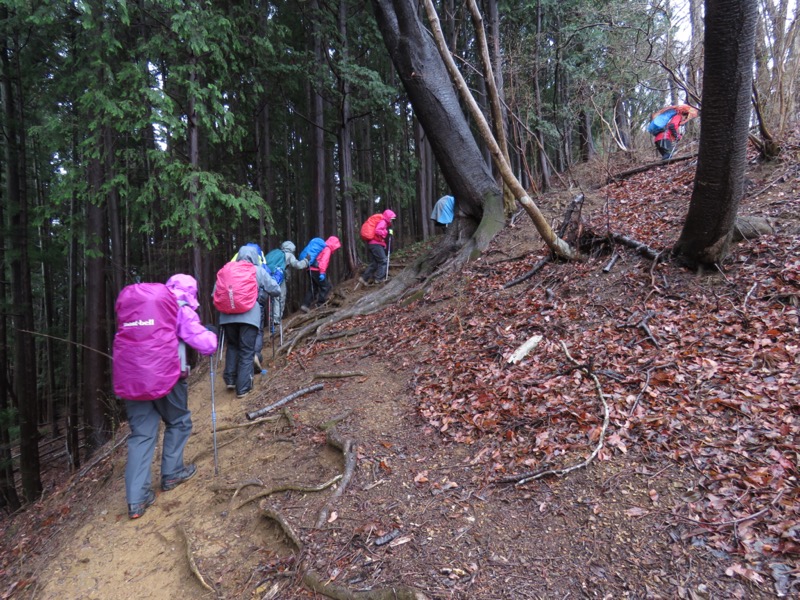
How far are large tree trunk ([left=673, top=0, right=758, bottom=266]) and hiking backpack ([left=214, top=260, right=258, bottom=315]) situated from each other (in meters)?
5.53

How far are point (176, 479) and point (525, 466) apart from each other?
3.62 metres

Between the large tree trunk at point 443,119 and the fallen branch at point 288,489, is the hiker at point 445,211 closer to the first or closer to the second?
the large tree trunk at point 443,119

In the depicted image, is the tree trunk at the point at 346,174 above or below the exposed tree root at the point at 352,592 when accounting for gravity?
above

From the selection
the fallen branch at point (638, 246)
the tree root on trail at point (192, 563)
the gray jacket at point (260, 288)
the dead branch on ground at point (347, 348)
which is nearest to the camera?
the tree root on trail at point (192, 563)

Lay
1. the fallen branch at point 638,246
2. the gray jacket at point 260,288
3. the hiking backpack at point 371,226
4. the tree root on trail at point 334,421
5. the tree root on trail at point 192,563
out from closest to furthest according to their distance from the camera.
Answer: the tree root on trail at point 192,563 < the tree root on trail at point 334,421 < the fallen branch at point 638,246 < the gray jacket at point 260,288 < the hiking backpack at point 371,226

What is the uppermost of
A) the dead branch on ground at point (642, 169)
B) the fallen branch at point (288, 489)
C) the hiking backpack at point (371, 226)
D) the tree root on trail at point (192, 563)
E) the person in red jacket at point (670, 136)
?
the person in red jacket at point (670, 136)

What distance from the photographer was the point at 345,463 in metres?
3.73

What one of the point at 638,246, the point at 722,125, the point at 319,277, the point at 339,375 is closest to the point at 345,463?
the point at 339,375

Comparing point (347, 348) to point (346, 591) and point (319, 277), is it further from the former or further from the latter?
point (346, 591)

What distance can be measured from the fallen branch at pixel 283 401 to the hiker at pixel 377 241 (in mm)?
5615

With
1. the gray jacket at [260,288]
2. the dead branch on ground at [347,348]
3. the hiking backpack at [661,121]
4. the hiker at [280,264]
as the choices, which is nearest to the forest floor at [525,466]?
the dead branch on ground at [347,348]

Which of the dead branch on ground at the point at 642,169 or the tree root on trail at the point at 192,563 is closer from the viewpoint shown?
the tree root on trail at the point at 192,563

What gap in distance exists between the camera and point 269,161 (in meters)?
14.7

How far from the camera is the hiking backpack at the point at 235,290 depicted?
569 cm
